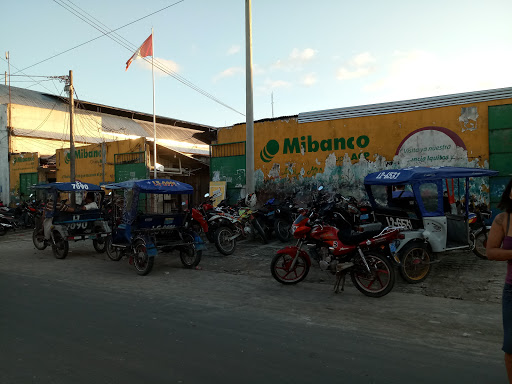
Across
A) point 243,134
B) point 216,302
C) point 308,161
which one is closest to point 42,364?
point 216,302

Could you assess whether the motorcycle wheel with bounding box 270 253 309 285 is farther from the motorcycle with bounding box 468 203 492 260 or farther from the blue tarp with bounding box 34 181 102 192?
the blue tarp with bounding box 34 181 102 192

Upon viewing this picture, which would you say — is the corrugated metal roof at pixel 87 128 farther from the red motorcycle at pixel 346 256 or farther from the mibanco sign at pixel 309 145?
the red motorcycle at pixel 346 256

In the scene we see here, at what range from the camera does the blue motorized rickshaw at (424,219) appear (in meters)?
6.76

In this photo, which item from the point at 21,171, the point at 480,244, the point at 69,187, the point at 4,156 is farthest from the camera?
the point at 4,156

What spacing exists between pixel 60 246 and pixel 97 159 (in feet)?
35.7

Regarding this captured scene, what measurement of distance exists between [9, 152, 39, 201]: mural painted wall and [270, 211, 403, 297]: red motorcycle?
21.7 meters

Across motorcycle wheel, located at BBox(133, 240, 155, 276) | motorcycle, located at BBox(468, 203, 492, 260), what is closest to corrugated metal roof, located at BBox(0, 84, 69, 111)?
motorcycle wheel, located at BBox(133, 240, 155, 276)

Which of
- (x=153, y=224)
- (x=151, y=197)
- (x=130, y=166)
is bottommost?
(x=153, y=224)

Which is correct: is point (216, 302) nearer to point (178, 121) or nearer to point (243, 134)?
point (243, 134)

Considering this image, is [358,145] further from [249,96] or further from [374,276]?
[374,276]

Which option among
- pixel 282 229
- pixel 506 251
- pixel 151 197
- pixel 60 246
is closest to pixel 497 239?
pixel 506 251

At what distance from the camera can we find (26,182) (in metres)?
23.9

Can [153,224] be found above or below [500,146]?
below

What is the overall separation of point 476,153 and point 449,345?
8346mm
